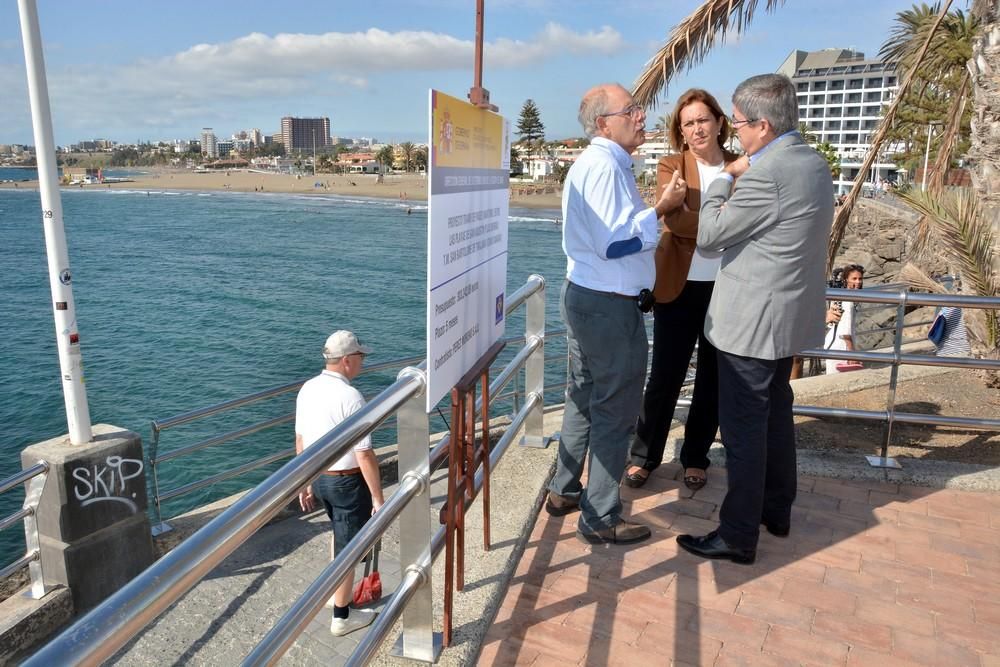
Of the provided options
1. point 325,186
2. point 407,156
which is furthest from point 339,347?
point 407,156

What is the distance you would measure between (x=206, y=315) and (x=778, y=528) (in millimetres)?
35188

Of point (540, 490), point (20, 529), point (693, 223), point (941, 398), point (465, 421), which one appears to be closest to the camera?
point (465, 421)

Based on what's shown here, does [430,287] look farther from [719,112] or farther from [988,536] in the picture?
[988,536]

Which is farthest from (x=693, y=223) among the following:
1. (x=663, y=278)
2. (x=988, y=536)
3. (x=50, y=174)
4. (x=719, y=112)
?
(x=50, y=174)

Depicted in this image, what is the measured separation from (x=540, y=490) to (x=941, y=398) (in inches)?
149

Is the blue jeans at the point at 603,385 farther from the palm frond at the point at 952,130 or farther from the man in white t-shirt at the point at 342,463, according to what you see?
the palm frond at the point at 952,130

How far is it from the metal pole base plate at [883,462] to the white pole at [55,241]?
474 centimetres

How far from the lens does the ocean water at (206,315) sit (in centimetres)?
1989

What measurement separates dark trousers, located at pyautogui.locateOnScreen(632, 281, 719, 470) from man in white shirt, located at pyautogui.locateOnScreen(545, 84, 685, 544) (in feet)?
1.90

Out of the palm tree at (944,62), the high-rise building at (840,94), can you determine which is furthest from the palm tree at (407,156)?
the palm tree at (944,62)

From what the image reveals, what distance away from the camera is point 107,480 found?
16.8 ft

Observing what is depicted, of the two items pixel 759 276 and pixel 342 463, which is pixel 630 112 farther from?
pixel 342 463

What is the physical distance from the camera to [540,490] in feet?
12.2

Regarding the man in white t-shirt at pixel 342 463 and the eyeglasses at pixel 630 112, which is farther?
the man in white t-shirt at pixel 342 463
